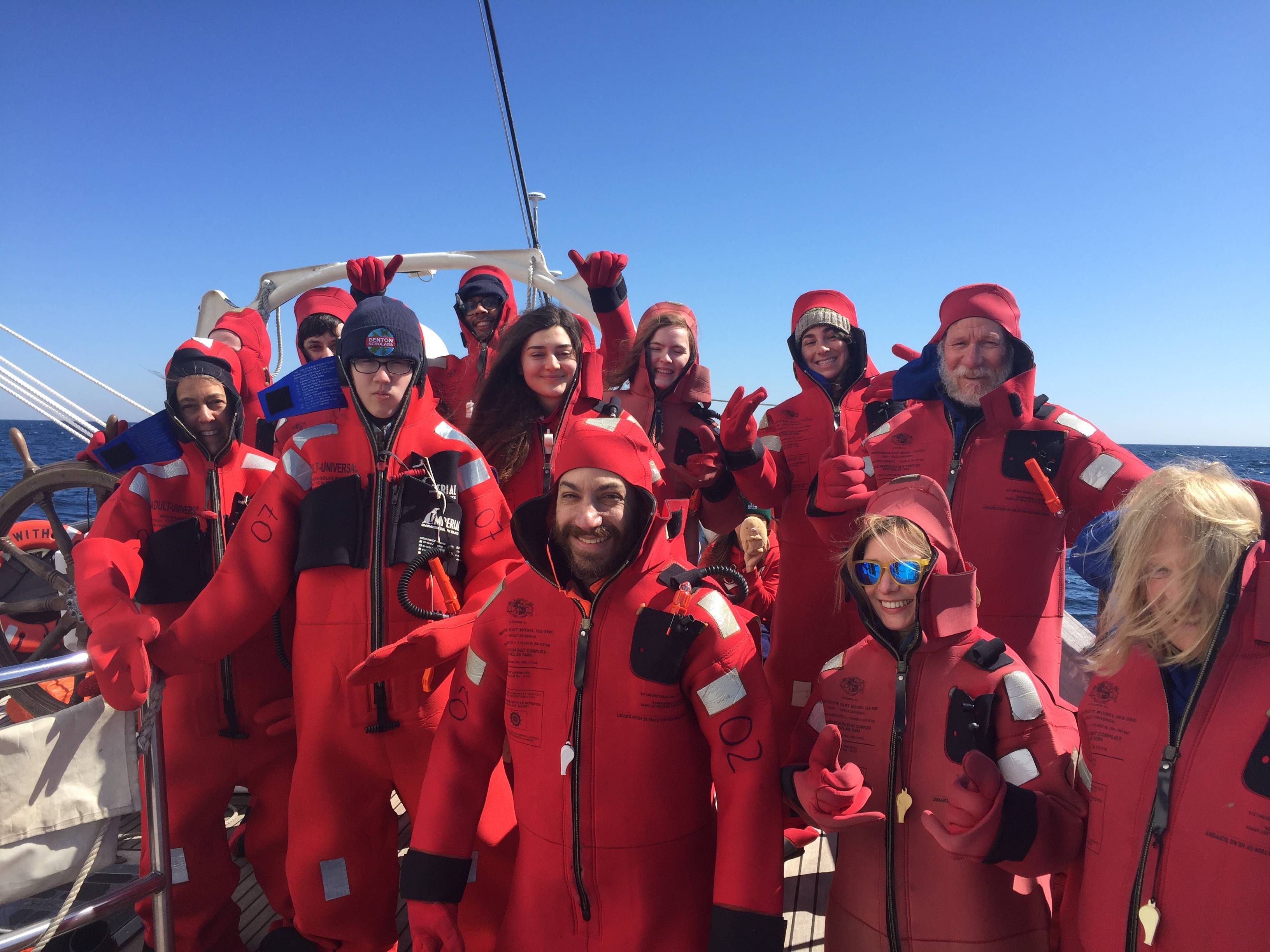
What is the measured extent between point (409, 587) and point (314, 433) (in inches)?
27.7

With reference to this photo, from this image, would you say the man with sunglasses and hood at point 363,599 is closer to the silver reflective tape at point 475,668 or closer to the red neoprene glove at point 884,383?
the silver reflective tape at point 475,668

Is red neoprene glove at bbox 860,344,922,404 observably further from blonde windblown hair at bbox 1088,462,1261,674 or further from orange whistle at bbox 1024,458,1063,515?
blonde windblown hair at bbox 1088,462,1261,674

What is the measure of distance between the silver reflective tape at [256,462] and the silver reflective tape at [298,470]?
651mm

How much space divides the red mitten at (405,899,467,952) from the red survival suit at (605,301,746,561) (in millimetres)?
2155

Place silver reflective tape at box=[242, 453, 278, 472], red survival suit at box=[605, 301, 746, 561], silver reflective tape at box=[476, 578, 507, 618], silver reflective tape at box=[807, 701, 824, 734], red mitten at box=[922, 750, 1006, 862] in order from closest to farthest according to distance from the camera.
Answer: red mitten at box=[922, 750, 1006, 862], silver reflective tape at box=[807, 701, 824, 734], silver reflective tape at box=[476, 578, 507, 618], silver reflective tape at box=[242, 453, 278, 472], red survival suit at box=[605, 301, 746, 561]

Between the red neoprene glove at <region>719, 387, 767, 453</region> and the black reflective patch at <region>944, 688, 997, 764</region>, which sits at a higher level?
the red neoprene glove at <region>719, 387, 767, 453</region>

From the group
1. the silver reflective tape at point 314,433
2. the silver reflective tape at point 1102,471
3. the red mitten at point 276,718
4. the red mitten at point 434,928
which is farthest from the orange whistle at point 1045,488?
the red mitten at point 276,718

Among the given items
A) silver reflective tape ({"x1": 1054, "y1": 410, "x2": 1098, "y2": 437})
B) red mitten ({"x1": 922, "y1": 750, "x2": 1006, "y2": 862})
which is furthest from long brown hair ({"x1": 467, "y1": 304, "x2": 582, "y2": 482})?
red mitten ({"x1": 922, "y1": 750, "x2": 1006, "y2": 862})

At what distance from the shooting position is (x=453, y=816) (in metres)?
2.34

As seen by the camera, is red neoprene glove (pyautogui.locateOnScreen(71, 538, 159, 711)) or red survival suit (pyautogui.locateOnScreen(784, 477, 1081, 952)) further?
red neoprene glove (pyautogui.locateOnScreen(71, 538, 159, 711))

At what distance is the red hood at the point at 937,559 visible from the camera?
2.11 m

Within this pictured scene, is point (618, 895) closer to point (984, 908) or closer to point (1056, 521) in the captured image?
point (984, 908)

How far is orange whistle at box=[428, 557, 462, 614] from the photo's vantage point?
271 centimetres

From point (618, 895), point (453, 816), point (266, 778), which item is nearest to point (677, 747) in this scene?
point (618, 895)
